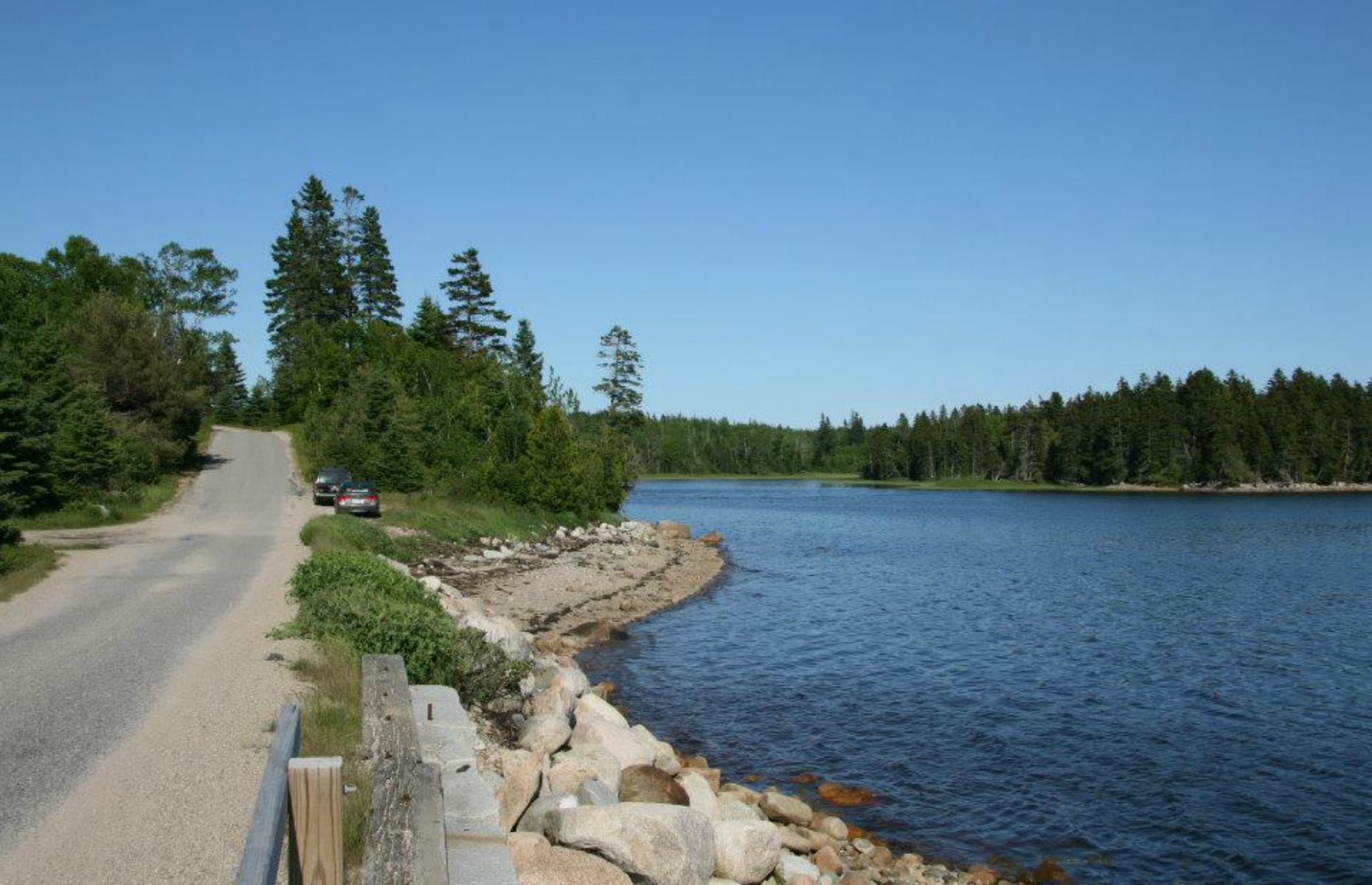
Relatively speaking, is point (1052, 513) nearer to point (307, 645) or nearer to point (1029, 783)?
point (1029, 783)

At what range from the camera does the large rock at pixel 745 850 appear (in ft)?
34.1

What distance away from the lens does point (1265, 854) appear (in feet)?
44.0

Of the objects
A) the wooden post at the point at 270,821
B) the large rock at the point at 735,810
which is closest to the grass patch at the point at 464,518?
the large rock at the point at 735,810

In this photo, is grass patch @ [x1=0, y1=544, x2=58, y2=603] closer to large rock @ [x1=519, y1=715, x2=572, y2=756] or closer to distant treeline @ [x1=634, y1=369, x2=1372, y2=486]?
large rock @ [x1=519, y1=715, x2=572, y2=756]

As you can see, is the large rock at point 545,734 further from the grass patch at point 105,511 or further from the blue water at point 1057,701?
the grass patch at point 105,511

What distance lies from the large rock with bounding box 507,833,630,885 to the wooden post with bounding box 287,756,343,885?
3536 millimetres

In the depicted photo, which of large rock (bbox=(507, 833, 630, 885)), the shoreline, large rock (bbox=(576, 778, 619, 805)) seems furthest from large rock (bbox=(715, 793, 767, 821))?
Answer: the shoreline

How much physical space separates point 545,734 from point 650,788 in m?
1.92

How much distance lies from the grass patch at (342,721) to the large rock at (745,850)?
410cm

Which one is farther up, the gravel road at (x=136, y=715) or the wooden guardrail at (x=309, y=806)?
the wooden guardrail at (x=309, y=806)

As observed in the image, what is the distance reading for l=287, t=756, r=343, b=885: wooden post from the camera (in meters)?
4.12

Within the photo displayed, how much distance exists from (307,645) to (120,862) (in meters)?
7.08

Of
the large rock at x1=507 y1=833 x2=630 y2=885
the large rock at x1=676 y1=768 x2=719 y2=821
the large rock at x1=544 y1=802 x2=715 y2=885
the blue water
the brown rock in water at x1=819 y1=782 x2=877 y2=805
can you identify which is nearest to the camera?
the large rock at x1=507 y1=833 x2=630 y2=885

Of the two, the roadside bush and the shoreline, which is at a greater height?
the shoreline
